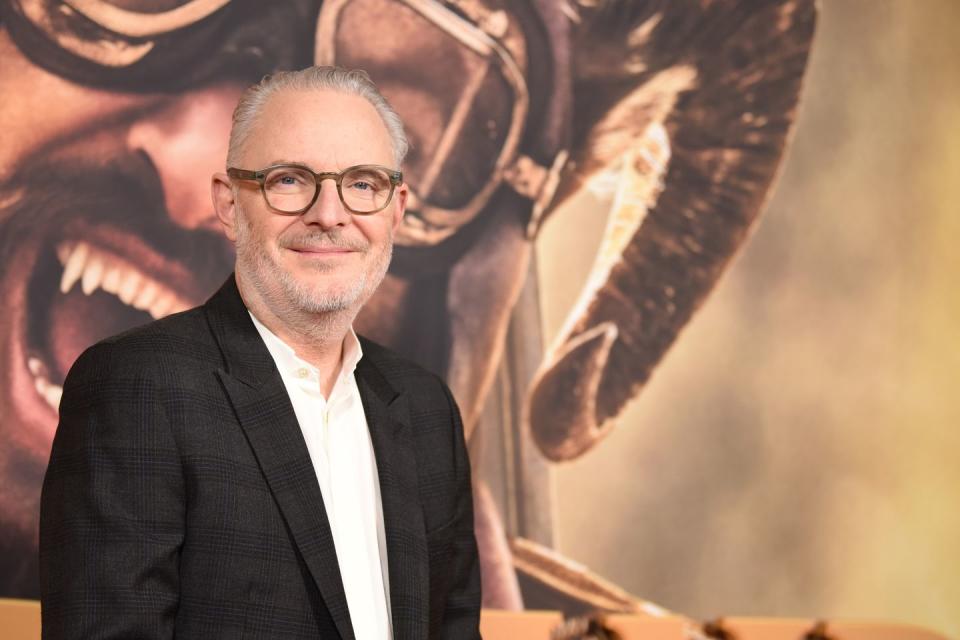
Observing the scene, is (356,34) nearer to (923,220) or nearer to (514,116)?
(514,116)

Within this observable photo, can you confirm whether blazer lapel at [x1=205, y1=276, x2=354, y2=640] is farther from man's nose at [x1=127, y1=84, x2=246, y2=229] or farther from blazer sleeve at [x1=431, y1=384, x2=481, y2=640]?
man's nose at [x1=127, y1=84, x2=246, y2=229]

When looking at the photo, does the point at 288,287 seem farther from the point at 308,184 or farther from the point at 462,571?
the point at 462,571

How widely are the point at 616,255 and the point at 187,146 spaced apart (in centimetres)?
158

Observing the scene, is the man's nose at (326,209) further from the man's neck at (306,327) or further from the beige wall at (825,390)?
the beige wall at (825,390)

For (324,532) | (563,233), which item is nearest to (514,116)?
(563,233)

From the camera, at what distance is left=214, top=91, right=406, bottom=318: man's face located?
2.17 m

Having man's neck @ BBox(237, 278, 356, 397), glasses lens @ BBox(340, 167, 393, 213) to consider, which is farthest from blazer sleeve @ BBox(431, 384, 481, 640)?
glasses lens @ BBox(340, 167, 393, 213)

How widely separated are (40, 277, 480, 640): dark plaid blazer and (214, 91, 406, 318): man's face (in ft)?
0.37

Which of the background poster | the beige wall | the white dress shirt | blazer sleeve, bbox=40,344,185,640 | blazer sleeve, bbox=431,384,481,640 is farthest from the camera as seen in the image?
the beige wall

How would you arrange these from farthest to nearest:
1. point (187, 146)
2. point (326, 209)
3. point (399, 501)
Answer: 1. point (187, 146)
2. point (399, 501)
3. point (326, 209)

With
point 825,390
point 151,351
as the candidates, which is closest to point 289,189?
point 151,351

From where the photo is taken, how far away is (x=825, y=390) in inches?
179

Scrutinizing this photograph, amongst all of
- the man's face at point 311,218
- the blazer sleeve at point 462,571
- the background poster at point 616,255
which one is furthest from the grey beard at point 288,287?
the background poster at point 616,255

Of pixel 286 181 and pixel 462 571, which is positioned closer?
pixel 286 181
